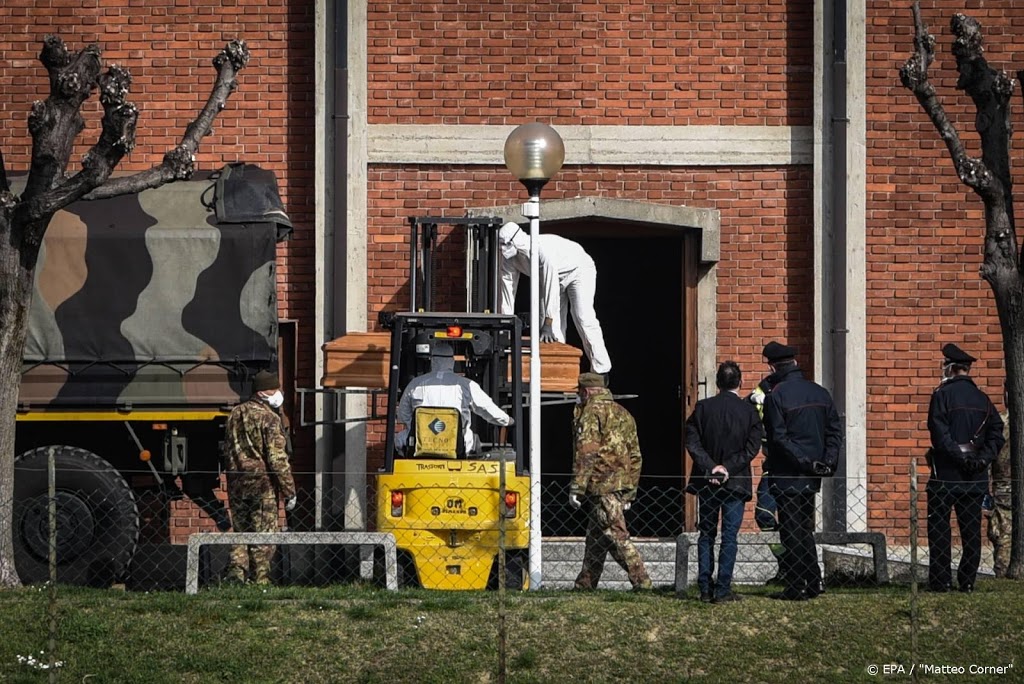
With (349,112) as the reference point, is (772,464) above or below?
below

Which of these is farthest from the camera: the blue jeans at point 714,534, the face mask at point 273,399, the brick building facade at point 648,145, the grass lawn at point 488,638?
the brick building facade at point 648,145

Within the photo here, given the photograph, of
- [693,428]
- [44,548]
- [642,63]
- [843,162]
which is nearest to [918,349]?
[843,162]

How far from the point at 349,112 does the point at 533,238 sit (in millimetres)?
3925

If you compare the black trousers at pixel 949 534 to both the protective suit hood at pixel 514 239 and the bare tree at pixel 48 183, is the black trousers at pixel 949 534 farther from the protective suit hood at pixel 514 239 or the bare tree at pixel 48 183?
the bare tree at pixel 48 183

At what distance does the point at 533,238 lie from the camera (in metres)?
13.3

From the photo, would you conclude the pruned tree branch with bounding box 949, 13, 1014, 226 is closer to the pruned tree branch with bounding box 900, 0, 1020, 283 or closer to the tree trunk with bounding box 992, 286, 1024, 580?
the pruned tree branch with bounding box 900, 0, 1020, 283

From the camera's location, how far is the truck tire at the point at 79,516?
1330cm

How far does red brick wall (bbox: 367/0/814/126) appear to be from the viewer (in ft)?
54.9

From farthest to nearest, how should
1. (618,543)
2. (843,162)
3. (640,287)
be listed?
(640,287)
(843,162)
(618,543)

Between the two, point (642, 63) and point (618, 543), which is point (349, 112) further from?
point (618, 543)

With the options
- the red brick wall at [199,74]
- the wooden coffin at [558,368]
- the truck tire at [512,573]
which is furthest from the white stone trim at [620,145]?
the truck tire at [512,573]

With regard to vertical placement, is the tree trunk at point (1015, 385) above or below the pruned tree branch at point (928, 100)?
below

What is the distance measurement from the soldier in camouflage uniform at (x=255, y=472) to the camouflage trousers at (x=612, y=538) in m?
2.40

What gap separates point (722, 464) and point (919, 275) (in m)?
5.29
